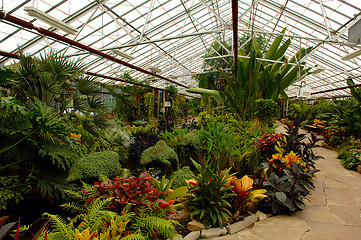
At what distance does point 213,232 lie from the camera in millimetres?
1779

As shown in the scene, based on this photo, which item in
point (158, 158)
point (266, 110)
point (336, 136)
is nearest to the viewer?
point (158, 158)

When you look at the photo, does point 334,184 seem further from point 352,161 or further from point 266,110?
point 266,110

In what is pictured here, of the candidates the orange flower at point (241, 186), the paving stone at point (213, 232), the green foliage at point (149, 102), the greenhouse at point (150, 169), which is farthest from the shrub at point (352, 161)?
the green foliage at point (149, 102)

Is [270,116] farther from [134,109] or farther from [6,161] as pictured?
[134,109]

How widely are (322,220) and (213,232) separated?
1068mm

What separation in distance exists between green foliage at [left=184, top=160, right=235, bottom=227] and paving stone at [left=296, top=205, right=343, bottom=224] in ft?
2.47

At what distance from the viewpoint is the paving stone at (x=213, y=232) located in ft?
5.77

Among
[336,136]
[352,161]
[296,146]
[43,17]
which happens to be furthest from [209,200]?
[43,17]

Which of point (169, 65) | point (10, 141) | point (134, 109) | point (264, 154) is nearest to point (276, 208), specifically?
point (264, 154)

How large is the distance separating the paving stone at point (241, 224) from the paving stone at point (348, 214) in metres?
0.82

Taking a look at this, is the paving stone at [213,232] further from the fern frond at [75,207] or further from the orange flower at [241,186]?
the fern frond at [75,207]

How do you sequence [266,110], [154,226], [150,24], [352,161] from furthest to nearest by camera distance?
[150,24] < [266,110] < [352,161] < [154,226]

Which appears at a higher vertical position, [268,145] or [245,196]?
[268,145]

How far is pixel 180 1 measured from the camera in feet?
29.3
